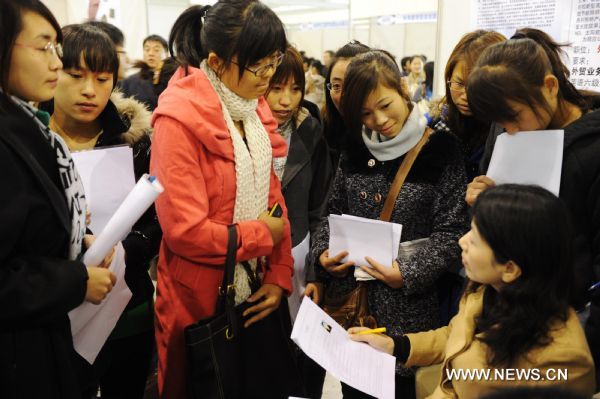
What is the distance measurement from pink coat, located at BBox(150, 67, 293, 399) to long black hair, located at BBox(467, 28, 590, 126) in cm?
70

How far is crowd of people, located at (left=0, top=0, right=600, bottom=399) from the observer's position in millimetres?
1095

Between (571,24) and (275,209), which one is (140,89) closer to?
(275,209)

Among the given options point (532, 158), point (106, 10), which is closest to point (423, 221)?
point (532, 158)

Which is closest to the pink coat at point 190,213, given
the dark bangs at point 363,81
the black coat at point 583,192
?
the dark bangs at point 363,81

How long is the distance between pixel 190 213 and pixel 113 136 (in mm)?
571

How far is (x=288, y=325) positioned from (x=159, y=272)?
466mm

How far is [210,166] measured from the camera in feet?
4.76

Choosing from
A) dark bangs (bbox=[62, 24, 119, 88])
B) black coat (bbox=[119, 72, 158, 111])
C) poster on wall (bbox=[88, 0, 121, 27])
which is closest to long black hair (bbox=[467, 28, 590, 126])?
dark bangs (bbox=[62, 24, 119, 88])

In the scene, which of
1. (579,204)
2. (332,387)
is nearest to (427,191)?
(579,204)

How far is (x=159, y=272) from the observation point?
1578mm

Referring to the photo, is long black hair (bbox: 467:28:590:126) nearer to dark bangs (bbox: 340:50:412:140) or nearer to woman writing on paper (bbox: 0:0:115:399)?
dark bangs (bbox: 340:50:412:140)

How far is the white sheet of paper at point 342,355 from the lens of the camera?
1.28m

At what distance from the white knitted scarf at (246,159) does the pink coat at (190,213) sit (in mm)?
25

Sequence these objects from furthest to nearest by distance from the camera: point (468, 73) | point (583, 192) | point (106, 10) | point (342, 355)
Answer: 1. point (106, 10)
2. point (468, 73)
3. point (342, 355)
4. point (583, 192)
